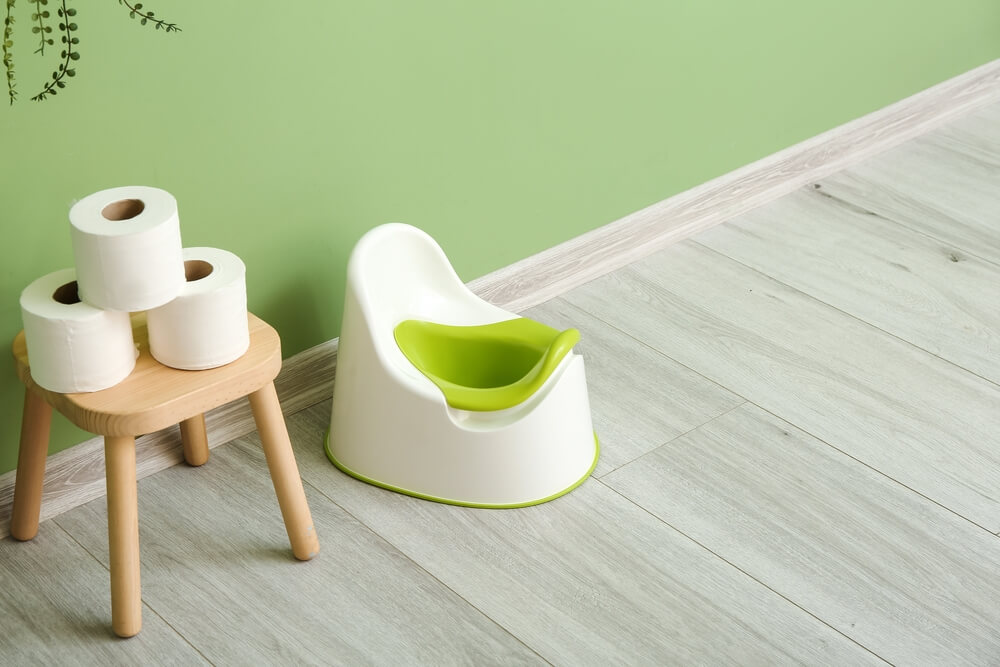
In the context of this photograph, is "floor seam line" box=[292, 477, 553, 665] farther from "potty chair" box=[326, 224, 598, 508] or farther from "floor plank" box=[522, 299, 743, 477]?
"floor plank" box=[522, 299, 743, 477]

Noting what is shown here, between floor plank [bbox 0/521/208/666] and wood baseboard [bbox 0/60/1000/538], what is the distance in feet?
0.26

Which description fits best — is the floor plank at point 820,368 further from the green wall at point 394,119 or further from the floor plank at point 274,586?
the floor plank at point 274,586

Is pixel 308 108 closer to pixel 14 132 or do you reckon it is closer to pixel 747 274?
pixel 14 132

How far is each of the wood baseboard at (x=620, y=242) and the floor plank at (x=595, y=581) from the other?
0.18 metres

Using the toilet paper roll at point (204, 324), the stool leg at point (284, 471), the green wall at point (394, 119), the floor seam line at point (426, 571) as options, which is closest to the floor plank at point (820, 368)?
the green wall at point (394, 119)

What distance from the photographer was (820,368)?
1.94 metres

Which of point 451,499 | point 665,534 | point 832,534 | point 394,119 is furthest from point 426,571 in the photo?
point 394,119

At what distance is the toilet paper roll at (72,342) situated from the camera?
1281 mm

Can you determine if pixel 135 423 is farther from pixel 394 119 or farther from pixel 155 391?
pixel 394 119

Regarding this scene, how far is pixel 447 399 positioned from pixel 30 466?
1.75 feet

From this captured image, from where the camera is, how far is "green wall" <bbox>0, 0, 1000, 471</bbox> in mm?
1435

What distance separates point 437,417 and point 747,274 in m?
0.87

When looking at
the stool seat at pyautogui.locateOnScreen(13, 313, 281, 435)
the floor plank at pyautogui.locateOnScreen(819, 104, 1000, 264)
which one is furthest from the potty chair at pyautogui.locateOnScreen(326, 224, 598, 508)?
the floor plank at pyautogui.locateOnScreen(819, 104, 1000, 264)

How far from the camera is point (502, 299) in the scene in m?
2.04
